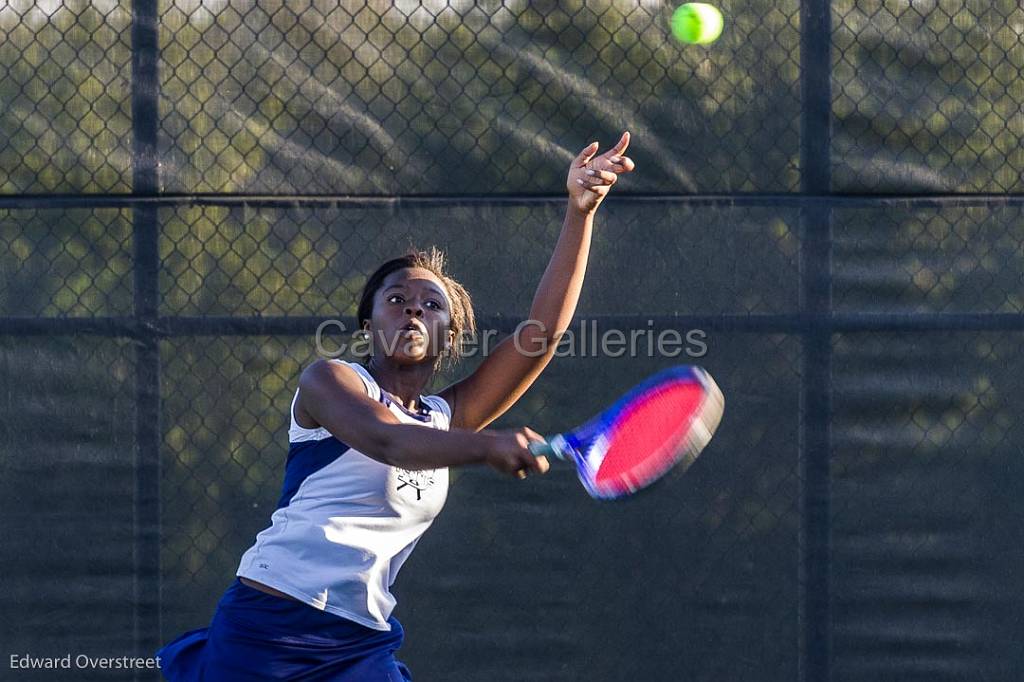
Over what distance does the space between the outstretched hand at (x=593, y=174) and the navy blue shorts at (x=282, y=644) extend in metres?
1.04

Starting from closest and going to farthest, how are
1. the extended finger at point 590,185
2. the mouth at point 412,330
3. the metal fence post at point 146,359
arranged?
the mouth at point 412,330
the extended finger at point 590,185
the metal fence post at point 146,359

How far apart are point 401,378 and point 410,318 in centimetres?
14

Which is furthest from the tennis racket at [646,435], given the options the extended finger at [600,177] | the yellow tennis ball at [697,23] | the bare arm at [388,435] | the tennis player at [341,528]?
the yellow tennis ball at [697,23]

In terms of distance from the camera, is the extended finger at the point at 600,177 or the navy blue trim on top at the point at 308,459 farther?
the extended finger at the point at 600,177

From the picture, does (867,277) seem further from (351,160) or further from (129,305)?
(129,305)

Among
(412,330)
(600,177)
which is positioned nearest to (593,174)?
(600,177)

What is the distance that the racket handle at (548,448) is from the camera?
192 cm

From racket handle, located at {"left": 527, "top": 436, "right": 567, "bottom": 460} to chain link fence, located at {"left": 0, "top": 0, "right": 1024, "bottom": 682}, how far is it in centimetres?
177

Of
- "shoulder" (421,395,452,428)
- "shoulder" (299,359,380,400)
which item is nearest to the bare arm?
"shoulder" (299,359,380,400)

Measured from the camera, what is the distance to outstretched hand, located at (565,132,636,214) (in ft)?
8.64

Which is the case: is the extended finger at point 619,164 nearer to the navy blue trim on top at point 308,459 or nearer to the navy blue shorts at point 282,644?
the navy blue trim on top at point 308,459

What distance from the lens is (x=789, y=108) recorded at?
3.89m

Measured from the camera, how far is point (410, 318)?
2.56 metres

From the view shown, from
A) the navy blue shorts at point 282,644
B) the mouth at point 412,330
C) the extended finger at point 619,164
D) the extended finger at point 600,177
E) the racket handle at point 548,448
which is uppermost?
the extended finger at point 619,164
